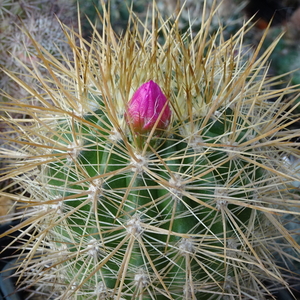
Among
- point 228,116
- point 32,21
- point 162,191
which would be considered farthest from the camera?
point 32,21

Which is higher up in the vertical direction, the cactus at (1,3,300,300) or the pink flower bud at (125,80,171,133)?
the pink flower bud at (125,80,171,133)

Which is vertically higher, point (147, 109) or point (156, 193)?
point (147, 109)

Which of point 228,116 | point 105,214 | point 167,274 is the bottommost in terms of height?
point 167,274

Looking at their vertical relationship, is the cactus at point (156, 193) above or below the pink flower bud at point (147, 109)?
below

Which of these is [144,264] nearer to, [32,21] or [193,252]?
[193,252]

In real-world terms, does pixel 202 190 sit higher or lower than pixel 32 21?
lower

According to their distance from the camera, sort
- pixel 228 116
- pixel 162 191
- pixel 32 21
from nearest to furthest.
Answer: pixel 162 191, pixel 228 116, pixel 32 21

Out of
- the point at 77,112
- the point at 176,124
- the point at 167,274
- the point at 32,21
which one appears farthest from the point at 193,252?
the point at 32,21

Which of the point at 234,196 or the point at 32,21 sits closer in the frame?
the point at 234,196

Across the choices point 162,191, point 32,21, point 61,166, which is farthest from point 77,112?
point 32,21
